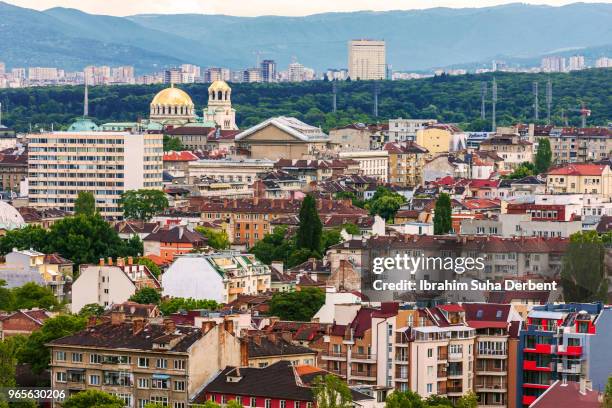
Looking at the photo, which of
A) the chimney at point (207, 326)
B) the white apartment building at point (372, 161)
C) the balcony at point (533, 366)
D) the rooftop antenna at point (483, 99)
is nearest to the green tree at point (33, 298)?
the chimney at point (207, 326)

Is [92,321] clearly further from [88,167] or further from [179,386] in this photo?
[88,167]

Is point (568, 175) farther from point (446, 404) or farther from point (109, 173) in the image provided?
point (446, 404)

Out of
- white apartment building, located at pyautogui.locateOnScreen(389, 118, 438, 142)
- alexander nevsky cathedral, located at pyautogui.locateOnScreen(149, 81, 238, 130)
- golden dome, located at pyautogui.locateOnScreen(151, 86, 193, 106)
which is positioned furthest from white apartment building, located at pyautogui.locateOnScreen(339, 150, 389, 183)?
golden dome, located at pyautogui.locateOnScreen(151, 86, 193, 106)

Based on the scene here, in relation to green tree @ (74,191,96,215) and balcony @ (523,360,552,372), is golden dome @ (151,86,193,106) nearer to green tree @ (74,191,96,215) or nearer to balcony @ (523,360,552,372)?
green tree @ (74,191,96,215)

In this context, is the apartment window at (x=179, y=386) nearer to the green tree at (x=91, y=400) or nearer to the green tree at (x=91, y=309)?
the green tree at (x=91, y=400)

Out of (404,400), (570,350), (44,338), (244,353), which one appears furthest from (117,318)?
(570,350)

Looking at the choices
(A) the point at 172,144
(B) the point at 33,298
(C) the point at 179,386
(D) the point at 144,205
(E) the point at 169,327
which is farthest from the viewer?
(A) the point at 172,144
